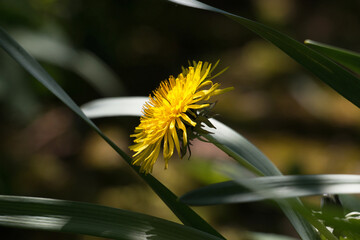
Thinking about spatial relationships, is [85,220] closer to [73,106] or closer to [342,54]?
[73,106]

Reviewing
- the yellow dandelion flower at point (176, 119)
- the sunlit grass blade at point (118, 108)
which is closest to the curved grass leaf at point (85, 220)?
the yellow dandelion flower at point (176, 119)

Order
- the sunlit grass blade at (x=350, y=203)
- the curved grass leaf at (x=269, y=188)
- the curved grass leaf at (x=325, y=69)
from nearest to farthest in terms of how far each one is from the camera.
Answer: the curved grass leaf at (x=269, y=188), the curved grass leaf at (x=325, y=69), the sunlit grass blade at (x=350, y=203)

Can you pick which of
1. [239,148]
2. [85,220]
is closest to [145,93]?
[239,148]

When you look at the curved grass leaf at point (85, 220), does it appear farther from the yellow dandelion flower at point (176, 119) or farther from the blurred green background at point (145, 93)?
the blurred green background at point (145, 93)

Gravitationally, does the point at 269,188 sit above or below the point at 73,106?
below

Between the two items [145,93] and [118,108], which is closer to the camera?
[118,108]

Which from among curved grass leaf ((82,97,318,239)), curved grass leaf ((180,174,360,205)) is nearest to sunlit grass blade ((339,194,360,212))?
curved grass leaf ((82,97,318,239))

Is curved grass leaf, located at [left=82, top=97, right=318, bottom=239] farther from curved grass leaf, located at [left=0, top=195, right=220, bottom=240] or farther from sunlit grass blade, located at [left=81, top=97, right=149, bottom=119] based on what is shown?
curved grass leaf, located at [left=0, top=195, right=220, bottom=240]
